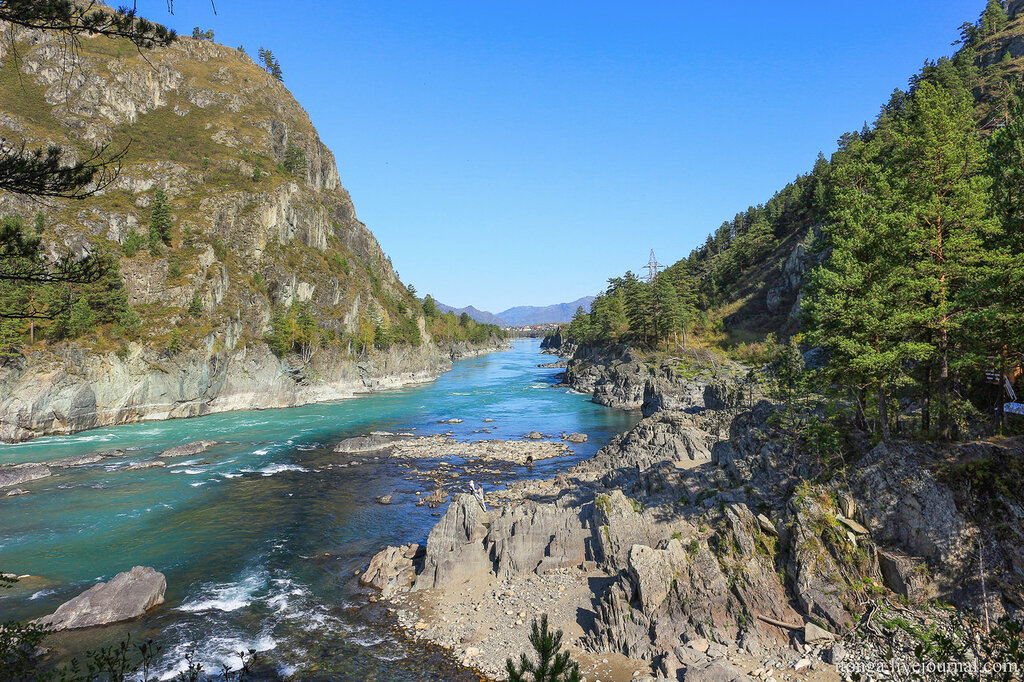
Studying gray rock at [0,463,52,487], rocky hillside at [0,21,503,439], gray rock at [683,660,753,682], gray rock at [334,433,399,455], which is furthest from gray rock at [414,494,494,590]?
gray rock at [0,463,52,487]

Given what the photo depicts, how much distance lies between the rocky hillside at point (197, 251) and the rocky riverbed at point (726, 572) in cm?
3741

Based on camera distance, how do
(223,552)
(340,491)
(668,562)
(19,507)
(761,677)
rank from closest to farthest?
(761,677)
(668,562)
(223,552)
(19,507)
(340,491)

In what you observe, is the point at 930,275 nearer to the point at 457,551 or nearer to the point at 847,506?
the point at 847,506

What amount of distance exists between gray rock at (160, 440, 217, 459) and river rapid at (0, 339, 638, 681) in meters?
1.28

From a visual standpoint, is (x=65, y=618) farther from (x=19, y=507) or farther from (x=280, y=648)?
(x=19, y=507)

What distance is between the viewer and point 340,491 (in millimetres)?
39531

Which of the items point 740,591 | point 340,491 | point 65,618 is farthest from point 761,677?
point 340,491

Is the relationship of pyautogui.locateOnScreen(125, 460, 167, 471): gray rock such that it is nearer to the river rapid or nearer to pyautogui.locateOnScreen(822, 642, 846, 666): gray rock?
the river rapid

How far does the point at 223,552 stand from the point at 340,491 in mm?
11521

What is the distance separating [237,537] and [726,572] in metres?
27.6

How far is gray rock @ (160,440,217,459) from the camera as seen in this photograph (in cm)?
4804

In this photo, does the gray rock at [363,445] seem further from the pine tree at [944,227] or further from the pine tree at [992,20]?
the pine tree at [992,20]

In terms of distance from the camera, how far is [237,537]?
30375mm

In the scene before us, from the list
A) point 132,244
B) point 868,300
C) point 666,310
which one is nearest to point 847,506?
point 868,300
